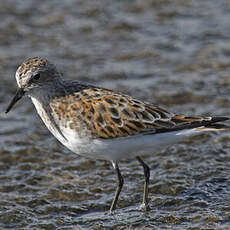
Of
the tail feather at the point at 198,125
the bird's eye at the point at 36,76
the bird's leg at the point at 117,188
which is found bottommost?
the bird's leg at the point at 117,188

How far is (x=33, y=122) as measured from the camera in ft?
37.8

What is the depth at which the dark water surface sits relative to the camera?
8.93 meters

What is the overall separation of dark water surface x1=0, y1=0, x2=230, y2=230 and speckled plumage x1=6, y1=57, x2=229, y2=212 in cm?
104

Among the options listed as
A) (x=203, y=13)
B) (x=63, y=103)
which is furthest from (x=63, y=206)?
(x=203, y=13)

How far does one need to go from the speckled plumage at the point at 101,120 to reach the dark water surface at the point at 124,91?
1.04 m

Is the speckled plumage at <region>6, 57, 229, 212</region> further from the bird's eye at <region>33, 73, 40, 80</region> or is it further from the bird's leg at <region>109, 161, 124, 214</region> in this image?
the bird's leg at <region>109, 161, 124, 214</region>

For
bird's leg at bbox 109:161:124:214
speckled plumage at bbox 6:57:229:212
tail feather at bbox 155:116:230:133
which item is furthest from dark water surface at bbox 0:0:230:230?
tail feather at bbox 155:116:230:133

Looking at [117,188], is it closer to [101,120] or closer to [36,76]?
[101,120]

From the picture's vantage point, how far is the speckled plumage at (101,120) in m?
8.30

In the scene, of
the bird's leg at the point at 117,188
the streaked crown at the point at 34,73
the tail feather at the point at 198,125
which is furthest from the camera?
the bird's leg at the point at 117,188

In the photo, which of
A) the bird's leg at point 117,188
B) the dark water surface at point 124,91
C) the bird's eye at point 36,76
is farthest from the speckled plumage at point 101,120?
the dark water surface at point 124,91

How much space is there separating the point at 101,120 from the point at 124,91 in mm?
4029

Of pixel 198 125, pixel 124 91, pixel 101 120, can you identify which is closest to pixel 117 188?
pixel 101 120

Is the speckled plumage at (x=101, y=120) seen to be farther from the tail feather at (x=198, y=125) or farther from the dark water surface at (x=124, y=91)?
the dark water surface at (x=124, y=91)
